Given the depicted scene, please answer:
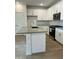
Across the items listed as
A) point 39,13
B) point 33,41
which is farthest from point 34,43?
point 39,13

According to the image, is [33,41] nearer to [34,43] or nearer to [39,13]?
[34,43]

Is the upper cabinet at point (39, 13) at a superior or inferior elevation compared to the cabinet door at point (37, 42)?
superior

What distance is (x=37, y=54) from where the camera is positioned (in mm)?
3656

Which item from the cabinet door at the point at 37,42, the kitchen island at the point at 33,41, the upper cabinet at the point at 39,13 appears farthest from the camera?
the upper cabinet at the point at 39,13

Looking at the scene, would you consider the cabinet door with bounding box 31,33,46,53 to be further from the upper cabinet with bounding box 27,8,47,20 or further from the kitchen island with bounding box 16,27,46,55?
the upper cabinet with bounding box 27,8,47,20

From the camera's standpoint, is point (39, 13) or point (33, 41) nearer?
point (33, 41)

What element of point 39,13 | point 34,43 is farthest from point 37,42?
point 39,13

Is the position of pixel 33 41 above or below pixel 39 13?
below

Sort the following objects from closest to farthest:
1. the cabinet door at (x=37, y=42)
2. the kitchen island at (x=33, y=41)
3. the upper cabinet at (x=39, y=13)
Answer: the kitchen island at (x=33, y=41) → the cabinet door at (x=37, y=42) → the upper cabinet at (x=39, y=13)

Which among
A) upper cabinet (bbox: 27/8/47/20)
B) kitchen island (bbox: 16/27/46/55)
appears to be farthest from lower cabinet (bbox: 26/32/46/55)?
upper cabinet (bbox: 27/8/47/20)

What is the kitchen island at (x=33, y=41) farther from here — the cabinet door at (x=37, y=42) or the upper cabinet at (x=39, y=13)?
the upper cabinet at (x=39, y=13)

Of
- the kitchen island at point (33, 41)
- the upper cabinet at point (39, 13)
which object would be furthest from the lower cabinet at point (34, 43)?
the upper cabinet at point (39, 13)

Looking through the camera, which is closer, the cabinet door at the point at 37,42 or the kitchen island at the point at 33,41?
the kitchen island at the point at 33,41
